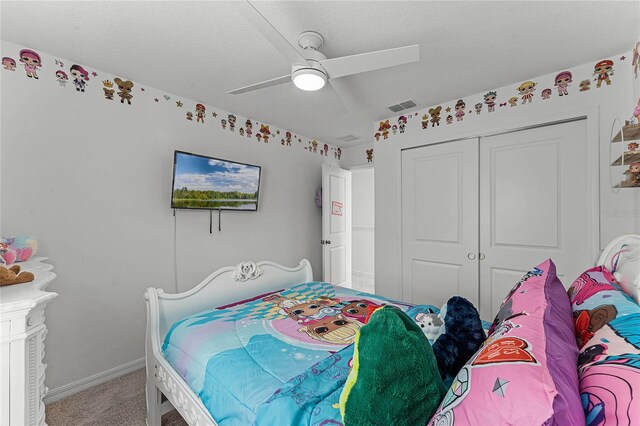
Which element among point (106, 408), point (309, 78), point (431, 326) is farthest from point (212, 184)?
point (431, 326)

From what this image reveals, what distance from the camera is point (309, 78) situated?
162 cm

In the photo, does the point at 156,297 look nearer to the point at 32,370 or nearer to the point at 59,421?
the point at 32,370

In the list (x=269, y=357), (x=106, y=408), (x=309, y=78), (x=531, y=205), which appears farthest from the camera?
(x=531, y=205)

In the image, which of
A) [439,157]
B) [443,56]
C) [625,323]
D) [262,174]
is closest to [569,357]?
[625,323]

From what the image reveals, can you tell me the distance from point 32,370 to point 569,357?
186 cm

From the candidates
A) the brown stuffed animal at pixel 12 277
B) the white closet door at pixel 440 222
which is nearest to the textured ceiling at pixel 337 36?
the white closet door at pixel 440 222

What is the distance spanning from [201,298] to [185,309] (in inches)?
5.0

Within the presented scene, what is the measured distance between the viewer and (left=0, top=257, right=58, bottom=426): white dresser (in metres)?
0.97

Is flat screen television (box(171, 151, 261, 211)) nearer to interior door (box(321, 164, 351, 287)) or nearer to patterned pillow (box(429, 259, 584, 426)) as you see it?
interior door (box(321, 164, 351, 287))

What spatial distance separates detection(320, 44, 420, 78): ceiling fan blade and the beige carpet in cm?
244

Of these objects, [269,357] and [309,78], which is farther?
[309,78]

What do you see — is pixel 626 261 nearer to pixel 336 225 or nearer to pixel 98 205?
pixel 336 225

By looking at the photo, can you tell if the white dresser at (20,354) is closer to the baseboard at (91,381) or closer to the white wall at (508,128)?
the baseboard at (91,381)

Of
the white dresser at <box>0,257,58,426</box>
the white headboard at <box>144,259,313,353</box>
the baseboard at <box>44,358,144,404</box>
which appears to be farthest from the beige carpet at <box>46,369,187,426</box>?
the white dresser at <box>0,257,58,426</box>
